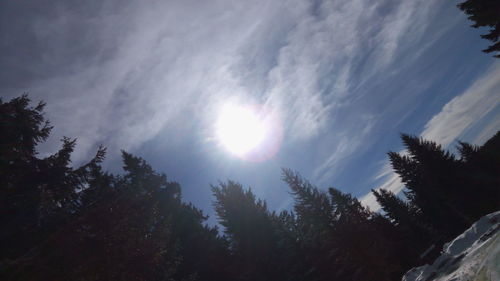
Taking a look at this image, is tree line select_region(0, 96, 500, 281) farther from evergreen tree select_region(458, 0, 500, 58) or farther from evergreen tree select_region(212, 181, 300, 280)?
evergreen tree select_region(458, 0, 500, 58)

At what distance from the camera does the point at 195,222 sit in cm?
2780

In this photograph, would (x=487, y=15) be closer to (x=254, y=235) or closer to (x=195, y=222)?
(x=254, y=235)

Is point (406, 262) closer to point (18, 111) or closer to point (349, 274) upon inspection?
point (349, 274)

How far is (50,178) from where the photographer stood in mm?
14297

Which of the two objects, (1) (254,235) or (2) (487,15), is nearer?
(2) (487,15)

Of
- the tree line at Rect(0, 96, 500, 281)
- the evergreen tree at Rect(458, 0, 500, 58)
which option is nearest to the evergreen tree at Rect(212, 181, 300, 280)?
the tree line at Rect(0, 96, 500, 281)

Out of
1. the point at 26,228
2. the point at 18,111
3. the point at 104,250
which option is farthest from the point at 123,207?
the point at 18,111

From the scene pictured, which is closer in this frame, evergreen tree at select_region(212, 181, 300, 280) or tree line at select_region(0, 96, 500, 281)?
tree line at select_region(0, 96, 500, 281)

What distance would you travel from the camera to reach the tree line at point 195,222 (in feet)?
35.0

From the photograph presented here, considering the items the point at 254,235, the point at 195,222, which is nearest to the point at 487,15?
the point at 254,235

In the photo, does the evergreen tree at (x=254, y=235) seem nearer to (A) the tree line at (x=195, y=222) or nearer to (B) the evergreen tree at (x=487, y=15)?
(A) the tree line at (x=195, y=222)

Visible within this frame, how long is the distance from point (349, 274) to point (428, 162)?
27163 mm

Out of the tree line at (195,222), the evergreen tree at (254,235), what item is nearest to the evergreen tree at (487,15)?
the tree line at (195,222)

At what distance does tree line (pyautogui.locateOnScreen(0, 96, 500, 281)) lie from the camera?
1066 centimetres
